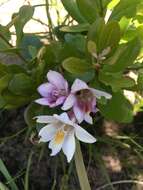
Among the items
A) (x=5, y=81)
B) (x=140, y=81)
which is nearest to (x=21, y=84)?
(x=5, y=81)

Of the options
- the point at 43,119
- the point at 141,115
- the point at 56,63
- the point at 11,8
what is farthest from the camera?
the point at 11,8

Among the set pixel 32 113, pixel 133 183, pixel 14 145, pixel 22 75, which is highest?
pixel 22 75

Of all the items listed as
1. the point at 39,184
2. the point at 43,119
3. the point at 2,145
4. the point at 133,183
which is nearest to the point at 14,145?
the point at 2,145

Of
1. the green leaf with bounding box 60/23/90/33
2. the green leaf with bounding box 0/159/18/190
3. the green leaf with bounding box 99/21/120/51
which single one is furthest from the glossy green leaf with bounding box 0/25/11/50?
the green leaf with bounding box 0/159/18/190

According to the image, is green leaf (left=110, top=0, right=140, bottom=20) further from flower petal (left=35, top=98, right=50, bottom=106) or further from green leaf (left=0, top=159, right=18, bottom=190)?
green leaf (left=0, top=159, right=18, bottom=190)

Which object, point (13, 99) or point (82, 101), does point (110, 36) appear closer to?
point (82, 101)

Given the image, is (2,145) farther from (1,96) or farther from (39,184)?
(1,96)
